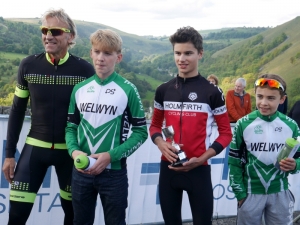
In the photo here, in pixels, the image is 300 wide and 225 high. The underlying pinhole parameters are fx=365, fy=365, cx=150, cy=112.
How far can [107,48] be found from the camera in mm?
2715

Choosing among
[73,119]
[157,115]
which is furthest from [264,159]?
[73,119]

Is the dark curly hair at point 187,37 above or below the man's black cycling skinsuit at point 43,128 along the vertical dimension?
above

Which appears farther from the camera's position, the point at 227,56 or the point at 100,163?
the point at 227,56

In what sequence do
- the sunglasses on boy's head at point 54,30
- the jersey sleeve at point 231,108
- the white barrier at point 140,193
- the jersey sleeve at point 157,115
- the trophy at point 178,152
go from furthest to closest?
1. the jersey sleeve at point 231,108
2. the white barrier at point 140,193
3. the jersey sleeve at point 157,115
4. the sunglasses on boy's head at point 54,30
5. the trophy at point 178,152

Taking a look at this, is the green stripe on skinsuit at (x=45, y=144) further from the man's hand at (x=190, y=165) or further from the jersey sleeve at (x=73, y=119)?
the man's hand at (x=190, y=165)

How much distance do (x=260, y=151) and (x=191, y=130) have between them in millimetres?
599

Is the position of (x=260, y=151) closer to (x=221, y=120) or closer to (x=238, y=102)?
(x=221, y=120)

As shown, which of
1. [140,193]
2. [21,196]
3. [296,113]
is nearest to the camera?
[21,196]

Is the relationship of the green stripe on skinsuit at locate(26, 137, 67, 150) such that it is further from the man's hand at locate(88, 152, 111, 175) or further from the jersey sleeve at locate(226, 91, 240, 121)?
the jersey sleeve at locate(226, 91, 240, 121)

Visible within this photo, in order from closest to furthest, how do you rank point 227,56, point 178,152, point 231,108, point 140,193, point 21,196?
point 178,152 → point 21,196 → point 140,193 → point 231,108 → point 227,56

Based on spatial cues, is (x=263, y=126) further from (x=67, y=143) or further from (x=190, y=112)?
(x=67, y=143)

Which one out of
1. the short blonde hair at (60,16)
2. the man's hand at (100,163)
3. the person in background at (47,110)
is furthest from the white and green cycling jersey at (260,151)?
the short blonde hair at (60,16)

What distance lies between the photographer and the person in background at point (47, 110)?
2959mm

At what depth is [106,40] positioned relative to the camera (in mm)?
2719
